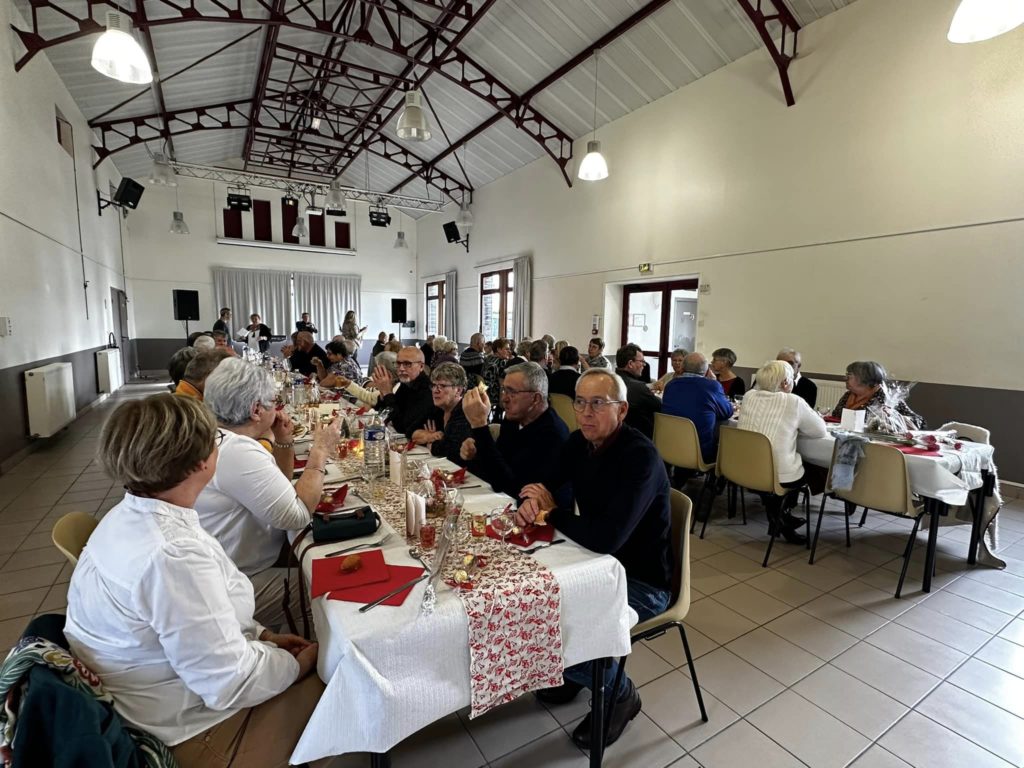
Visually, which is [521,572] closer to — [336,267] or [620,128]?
[620,128]

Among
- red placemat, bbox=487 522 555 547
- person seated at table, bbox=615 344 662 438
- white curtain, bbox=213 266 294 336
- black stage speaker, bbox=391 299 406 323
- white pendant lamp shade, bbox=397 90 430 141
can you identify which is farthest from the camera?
black stage speaker, bbox=391 299 406 323

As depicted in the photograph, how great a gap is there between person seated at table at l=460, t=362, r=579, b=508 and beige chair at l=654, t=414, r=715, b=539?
5.77 ft

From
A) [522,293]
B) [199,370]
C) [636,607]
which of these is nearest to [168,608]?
[636,607]

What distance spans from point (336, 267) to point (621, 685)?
14.9 meters

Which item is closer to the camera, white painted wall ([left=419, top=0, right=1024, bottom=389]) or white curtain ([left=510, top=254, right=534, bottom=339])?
white painted wall ([left=419, top=0, right=1024, bottom=389])

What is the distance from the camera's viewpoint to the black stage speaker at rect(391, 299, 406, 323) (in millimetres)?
15570

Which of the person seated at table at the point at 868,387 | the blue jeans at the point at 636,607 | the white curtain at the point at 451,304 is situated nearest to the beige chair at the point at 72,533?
the blue jeans at the point at 636,607

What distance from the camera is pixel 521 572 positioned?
1411mm

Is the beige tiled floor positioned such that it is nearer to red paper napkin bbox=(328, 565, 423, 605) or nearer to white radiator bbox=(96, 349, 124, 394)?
red paper napkin bbox=(328, 565, 423, 605)

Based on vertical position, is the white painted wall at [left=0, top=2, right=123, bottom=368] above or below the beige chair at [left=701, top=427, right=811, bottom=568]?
above

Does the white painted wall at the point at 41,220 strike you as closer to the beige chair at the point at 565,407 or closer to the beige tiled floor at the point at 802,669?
the beige tiled floor at the point at 802,669

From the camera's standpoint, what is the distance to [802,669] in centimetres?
227

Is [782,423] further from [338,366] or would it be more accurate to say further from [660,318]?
[660,318]

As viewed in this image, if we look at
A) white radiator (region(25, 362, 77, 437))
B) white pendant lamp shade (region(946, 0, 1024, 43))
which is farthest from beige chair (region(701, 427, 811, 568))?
white radiator (region(25, 362, 77, 437))
